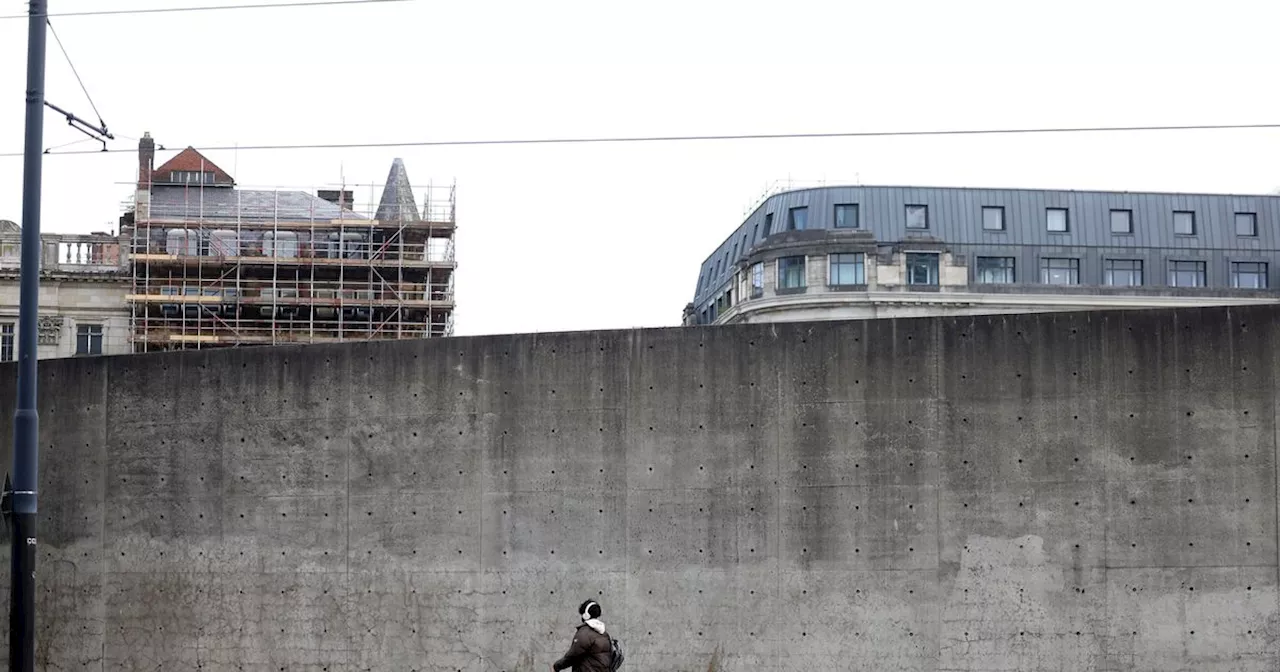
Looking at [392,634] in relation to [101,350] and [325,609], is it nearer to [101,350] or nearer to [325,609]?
[325,609]

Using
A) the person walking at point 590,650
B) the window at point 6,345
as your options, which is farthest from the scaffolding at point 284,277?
the person walking at point 590,650

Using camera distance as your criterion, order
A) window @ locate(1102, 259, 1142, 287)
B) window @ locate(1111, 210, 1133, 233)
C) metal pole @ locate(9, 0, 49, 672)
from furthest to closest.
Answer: window @ locate(1111, 210, 1133, 233)
window @ locate(1102, 259, 1142, 287)
metal pole @ locate(9, 0, 49, 672)

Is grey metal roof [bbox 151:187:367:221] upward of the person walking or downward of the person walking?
upward

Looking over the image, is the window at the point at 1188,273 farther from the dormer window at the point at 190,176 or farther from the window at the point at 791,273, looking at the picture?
the dormer window at the point at 190,176

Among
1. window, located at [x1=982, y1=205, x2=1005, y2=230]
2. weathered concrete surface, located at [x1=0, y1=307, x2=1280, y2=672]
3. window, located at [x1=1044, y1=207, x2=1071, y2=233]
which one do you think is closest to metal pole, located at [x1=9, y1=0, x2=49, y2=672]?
weathered concrete surface, located at [x1=0, y1=307, x2=1280, y2=672]

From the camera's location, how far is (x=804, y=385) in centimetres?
1675

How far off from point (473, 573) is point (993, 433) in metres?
5.56

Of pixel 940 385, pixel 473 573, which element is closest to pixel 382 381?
pixel 473 573

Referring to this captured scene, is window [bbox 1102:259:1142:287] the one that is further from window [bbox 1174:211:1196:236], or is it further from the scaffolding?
the scaffolding

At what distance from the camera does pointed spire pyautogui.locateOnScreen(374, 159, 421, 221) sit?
65000mm

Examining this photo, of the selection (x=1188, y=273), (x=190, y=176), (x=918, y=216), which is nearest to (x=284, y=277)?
(x=190, y=176)

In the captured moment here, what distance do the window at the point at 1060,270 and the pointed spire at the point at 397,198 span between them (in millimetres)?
29713

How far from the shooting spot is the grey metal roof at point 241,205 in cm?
6272

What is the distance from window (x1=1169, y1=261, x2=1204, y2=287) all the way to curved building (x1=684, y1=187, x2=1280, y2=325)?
47 mm
